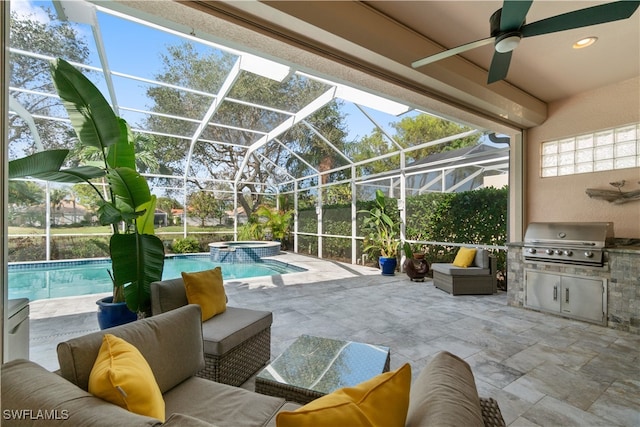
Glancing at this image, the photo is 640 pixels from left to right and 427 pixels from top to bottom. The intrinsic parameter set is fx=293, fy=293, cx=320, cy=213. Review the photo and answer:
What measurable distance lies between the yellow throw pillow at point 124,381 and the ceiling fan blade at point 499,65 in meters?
3.37

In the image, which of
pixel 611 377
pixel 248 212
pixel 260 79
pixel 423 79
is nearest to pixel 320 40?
pixel 423 79

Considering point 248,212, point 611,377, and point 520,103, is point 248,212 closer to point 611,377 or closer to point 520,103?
point 520,103

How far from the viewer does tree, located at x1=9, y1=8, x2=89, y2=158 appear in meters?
4.11

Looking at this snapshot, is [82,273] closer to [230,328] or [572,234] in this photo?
[230,328]

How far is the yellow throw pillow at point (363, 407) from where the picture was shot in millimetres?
788

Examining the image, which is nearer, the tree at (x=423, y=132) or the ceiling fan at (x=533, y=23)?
the ceiling fan at (x=533, y=23)

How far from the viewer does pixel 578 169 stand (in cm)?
474

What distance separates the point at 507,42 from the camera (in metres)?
2.34

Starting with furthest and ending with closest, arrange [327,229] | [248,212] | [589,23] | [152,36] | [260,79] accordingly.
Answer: [248,212], [327,229], [260,79], [152,36], [589,23]

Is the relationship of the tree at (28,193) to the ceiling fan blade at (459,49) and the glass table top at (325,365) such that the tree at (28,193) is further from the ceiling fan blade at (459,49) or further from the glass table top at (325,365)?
the ceiling fan blade at (459,49)

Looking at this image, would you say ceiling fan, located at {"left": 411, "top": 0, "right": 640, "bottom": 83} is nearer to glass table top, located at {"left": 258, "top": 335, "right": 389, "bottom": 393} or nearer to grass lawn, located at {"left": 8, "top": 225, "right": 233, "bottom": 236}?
glass table top, located at {"left": 258, "top": 335, "right": 389, "bottom": 393}

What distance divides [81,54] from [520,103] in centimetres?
691

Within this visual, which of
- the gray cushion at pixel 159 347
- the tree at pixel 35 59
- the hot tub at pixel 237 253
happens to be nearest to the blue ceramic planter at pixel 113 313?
the gray cushion at pixel 159 347

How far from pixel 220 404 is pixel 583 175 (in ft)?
19.3
